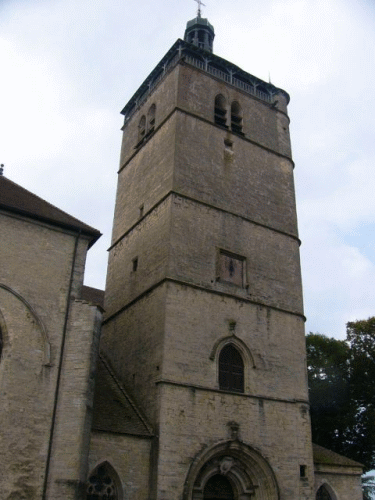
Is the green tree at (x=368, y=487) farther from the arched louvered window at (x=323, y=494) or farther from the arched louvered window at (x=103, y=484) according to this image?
the arched louvered window at (x=103, y=484)

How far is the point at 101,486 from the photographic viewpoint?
46.2 ft

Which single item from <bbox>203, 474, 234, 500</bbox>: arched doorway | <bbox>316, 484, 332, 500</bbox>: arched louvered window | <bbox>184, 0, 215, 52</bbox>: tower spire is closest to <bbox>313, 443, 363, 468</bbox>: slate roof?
<bbox>316, 484, 332, 500</bbox>: arched louvered window

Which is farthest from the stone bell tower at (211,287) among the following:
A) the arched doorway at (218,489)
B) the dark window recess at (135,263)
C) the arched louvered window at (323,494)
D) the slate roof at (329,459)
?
the arched louvered window at (323,494)

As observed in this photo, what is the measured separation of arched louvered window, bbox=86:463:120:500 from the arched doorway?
9.62 ft

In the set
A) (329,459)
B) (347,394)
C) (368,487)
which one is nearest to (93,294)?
(329,459)

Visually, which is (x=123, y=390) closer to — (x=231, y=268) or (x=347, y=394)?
(x=231, y=268)

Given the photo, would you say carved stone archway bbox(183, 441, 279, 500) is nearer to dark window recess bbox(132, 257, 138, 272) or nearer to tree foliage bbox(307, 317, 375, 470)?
dark window recess bbox(132, 257, 138, 272)

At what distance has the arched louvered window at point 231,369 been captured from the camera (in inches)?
666

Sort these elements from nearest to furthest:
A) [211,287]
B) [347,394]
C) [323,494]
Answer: [323,494], [211,287], [347,394]

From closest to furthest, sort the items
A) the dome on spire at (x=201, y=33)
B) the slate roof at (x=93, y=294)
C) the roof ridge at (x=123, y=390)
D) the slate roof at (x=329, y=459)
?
the roof ridge at (x=123, y=390)
the slate roof at (x=329, y=459)
the slate roof at (x=93, y=294)
the dome on spire at (x=201, y=33)

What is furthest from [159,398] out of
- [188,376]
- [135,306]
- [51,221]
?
[51,221]

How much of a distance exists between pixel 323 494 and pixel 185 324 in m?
7.32

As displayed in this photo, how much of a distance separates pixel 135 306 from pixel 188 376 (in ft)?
12.1

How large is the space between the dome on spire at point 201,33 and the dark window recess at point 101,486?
20135 mm
